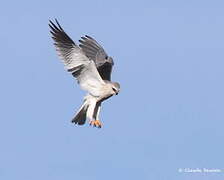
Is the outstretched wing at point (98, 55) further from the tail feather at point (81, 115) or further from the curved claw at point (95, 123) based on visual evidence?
the curved claw at point (95, 123)

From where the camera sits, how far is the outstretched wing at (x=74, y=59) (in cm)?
2042

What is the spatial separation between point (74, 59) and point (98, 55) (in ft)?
9.73

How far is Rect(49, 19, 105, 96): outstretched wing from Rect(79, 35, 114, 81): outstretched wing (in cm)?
154

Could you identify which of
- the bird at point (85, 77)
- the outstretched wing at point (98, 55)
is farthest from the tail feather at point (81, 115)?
the outstretched wing at point (98, 55)

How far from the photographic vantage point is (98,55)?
23344 millimetres

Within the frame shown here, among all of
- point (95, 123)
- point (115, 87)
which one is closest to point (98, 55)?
point (115, 87)

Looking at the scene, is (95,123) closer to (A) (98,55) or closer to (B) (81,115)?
(B) (81,115)

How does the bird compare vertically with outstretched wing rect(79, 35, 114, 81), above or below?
below

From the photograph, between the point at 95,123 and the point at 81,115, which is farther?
the point at 81,115

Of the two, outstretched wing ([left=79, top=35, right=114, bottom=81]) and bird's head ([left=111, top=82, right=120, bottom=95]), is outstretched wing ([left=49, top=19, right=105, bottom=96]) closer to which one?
bird's head ([left=111, top=82, right=120, bottom=95])

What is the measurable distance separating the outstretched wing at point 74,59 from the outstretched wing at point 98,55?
5.06 ft

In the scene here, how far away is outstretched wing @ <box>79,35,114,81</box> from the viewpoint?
22.5 metres

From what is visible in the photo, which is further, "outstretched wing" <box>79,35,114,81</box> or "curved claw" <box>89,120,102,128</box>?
"outstretched wing" <box>79,35,114,81</box>

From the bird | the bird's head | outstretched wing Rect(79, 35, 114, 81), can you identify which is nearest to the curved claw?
the bird
